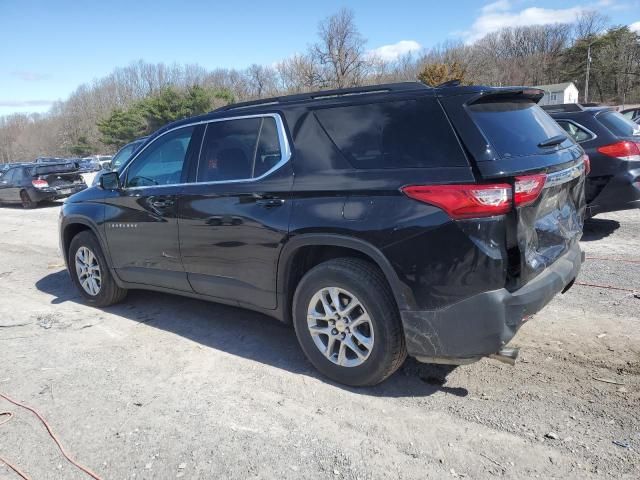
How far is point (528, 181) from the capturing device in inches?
109

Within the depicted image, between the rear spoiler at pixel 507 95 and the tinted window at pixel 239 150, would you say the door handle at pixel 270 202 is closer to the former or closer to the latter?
the tinted window at pixel 239 150

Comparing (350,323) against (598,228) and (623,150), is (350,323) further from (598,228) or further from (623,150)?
(598,228)

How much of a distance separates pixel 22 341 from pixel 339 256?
3245mm

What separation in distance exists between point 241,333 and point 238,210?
4.18 feet

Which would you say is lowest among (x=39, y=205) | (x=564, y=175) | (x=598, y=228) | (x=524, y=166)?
(x=598, y=228)

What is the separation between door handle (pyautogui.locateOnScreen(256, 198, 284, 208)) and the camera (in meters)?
3.47

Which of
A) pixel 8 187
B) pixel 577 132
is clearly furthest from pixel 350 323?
pixel 8 187

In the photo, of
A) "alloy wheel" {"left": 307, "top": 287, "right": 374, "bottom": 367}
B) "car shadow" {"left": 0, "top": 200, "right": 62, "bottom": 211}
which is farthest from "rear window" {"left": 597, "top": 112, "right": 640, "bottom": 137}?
"car shadow" {"left": 0, "top": 200, "right": 62, "bottom": 211}

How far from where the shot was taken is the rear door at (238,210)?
11.6 feet

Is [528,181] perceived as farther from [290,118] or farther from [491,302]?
[290,118]

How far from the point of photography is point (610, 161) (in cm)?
634

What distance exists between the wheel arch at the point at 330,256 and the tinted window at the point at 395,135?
49 centimetres

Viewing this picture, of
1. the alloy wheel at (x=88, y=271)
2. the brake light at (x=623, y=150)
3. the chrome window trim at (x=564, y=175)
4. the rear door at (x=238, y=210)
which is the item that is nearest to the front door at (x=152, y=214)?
the rear door at (x=238, y=210)

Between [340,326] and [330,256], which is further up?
[330,256]
